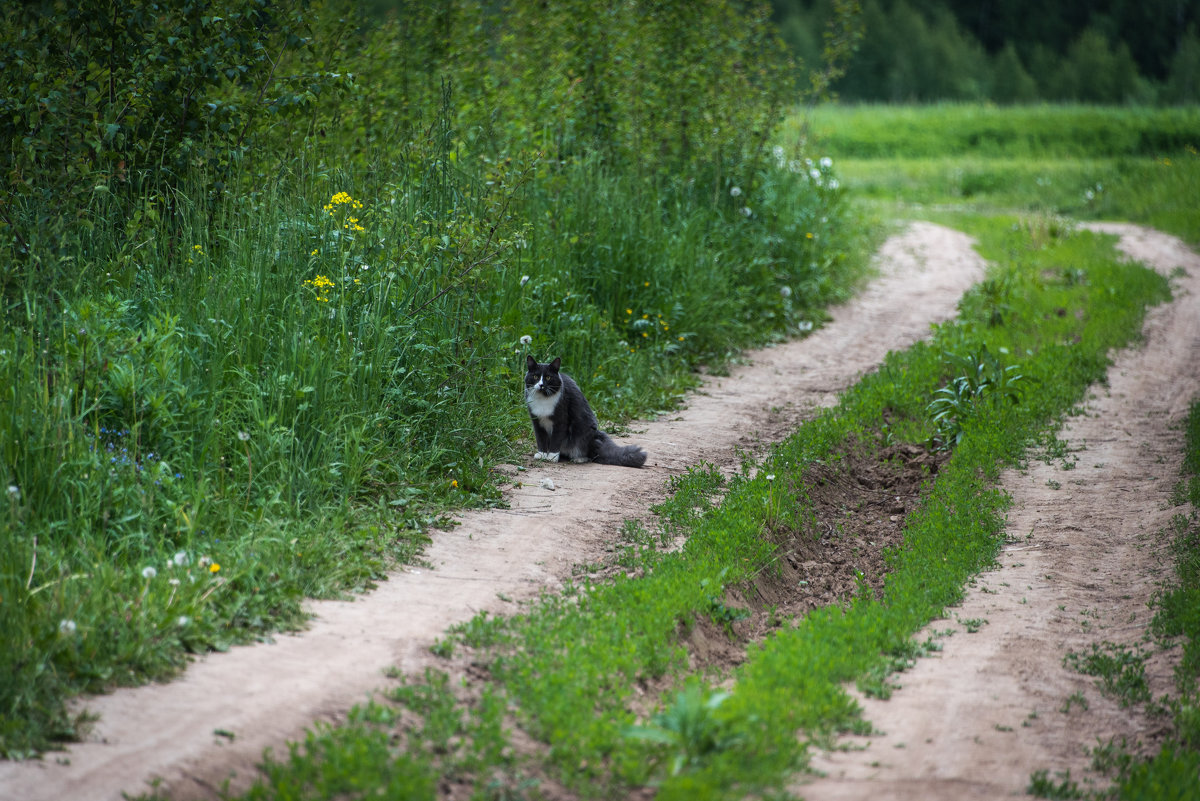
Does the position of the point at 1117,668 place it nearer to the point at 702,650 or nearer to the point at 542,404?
the point at 702,650

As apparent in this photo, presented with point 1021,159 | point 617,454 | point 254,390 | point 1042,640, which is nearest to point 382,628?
point 254,390

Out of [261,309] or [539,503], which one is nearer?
[261,309]

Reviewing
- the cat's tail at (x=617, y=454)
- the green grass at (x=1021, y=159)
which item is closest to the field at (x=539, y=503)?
the cat's tail at (x=617, y=454)

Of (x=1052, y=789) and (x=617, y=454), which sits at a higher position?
(x=617, y=454)

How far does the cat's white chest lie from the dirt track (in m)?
0.40

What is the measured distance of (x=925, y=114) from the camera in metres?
40.9

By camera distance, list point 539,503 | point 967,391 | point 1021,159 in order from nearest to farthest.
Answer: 1. point 539,503
2. point 967,391
3. point 1021,159

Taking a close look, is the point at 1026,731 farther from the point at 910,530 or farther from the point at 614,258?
the point at 614,258

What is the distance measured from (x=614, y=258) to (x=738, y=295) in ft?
8.03

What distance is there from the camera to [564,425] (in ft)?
24.9

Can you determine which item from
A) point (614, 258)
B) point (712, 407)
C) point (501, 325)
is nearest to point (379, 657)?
point (501, 325)

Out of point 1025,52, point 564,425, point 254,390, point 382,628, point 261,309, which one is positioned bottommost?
point 382,628

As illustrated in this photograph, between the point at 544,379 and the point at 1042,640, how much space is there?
3787 millimetres

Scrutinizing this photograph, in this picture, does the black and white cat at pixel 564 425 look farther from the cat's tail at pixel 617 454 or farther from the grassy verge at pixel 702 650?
the grassy verge at pixel 702 650
